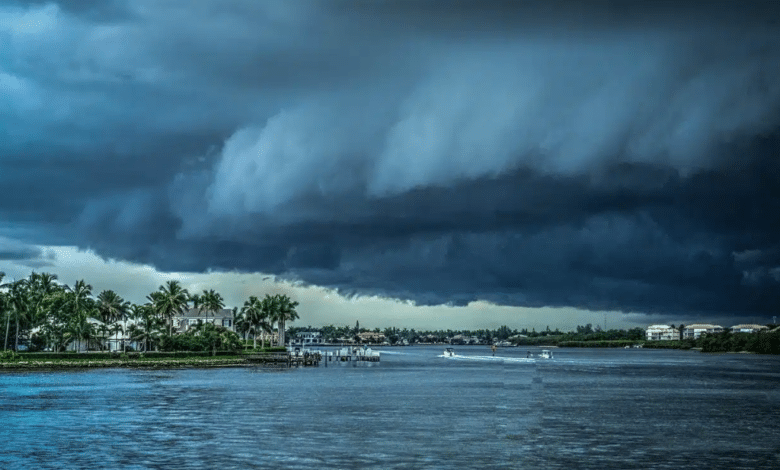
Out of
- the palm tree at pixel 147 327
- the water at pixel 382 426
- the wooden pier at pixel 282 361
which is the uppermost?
the palm tree at pixel 147 327

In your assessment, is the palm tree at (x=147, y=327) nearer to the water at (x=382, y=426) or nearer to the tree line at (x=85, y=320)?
the tree line at (x=85, y=320)

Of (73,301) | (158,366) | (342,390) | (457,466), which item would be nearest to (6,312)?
(73,301)

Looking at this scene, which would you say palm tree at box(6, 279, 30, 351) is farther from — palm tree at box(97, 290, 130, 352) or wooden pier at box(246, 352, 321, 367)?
wooden pier at box(246, 352, 321, 367)

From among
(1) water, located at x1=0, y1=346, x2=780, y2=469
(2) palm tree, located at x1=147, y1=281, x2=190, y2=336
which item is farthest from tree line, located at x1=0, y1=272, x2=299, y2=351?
(1) water, located at x1=0, y1=346, x2=780, y2=469

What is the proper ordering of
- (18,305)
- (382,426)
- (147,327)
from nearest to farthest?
(382,426) → (18,305) → (147,327)

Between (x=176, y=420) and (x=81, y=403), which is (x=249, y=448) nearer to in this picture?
(x=176, y=420)

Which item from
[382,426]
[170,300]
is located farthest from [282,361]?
[382,426]

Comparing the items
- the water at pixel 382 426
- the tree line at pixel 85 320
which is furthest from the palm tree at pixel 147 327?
the water at pixel 382 426

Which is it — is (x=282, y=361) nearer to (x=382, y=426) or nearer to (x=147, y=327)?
(x=147, y=327)

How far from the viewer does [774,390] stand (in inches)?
4102

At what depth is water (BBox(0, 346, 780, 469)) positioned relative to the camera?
46.5 m

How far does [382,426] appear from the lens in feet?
202

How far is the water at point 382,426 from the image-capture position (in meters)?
46.5

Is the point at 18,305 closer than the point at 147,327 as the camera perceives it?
Yes
